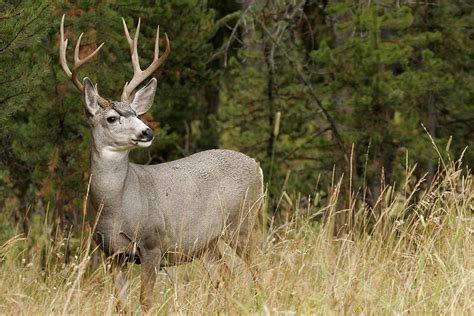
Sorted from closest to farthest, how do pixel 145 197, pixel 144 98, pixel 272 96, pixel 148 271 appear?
pixel 148 271 → pixel 145 197 → pixel 144 98 → pixel 272 96

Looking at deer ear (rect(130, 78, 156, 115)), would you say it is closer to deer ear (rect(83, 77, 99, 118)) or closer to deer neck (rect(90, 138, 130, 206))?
deer ear (rect(83, 77, 99, 118))

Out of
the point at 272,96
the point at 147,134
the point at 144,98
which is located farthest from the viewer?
the point at 272,96

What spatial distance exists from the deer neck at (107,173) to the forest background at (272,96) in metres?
1.15

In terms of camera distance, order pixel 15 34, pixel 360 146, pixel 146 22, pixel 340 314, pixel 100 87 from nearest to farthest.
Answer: pixel 340 314 < pixel 15 34 < pixel 100 87 < pixel 360 146 < pixel 146 22

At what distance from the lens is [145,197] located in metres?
6.74

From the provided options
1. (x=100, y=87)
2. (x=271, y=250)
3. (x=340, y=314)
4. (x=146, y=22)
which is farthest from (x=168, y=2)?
(x=340, y=314)

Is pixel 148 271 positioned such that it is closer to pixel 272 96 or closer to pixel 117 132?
pixel 117 132

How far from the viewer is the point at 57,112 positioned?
30.3 ft

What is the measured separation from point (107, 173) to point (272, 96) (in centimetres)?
439

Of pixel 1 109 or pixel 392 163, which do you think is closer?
pixel 1 109

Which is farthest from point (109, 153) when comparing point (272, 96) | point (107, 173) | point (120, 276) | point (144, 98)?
point (272, 96)

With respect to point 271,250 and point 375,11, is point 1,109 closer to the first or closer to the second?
point 271,250

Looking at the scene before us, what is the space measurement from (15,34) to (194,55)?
4.48 m

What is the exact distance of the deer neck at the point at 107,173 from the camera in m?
6.58
